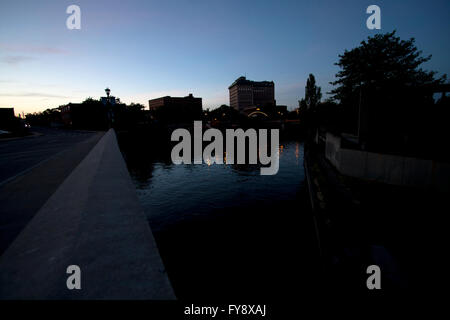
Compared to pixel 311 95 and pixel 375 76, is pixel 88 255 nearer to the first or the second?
pixel 375 76

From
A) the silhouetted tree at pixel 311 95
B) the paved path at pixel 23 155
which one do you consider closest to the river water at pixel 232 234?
the paved path at pixel 23 155

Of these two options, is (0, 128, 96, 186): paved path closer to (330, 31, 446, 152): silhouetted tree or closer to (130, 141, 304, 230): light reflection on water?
(130, 141, 304, 230): light reflection on water

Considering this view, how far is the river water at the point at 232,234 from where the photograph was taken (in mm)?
6430

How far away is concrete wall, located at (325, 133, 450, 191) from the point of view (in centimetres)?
847

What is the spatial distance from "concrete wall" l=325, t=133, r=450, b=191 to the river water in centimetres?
345

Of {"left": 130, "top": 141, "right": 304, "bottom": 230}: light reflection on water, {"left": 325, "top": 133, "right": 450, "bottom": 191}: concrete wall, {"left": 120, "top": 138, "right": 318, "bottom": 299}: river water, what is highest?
{"left": 325, "top": 133, "right": 450, "bottom": 191}: concrete wall

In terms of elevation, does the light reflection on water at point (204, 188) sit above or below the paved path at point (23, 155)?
below

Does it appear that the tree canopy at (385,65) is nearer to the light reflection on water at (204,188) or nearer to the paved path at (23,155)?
the light reflection on water at (204,188)

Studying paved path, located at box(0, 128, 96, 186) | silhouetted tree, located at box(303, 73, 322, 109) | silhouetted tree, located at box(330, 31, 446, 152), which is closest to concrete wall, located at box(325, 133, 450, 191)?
silhouetted tree, located at box(330, 31, 446, 152)

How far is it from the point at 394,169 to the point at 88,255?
40.1 feet

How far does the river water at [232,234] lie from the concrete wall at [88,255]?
11.6 feet
